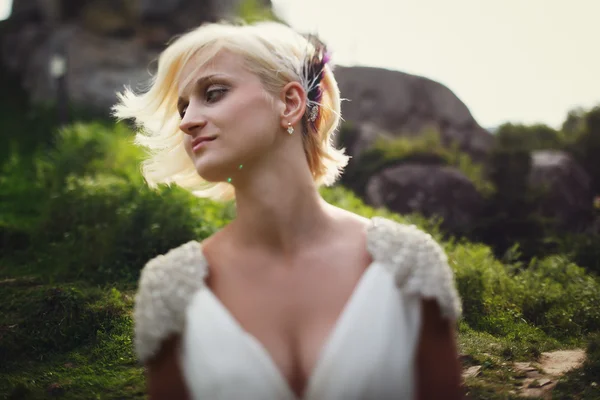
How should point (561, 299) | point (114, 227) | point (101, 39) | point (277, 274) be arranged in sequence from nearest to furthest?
point (277, 274)
point (561, 299)
point (114, 227)
point (101, 39)

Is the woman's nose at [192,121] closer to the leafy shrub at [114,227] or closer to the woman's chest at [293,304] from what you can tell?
the woman's chest at [293,304]

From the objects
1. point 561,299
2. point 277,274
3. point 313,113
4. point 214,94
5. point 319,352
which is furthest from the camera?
point 561,299

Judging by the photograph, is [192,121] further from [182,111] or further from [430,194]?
[430,194]

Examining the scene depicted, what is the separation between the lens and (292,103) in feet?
7.45

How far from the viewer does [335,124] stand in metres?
2.46

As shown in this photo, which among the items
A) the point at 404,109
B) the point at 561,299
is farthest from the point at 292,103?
the point at 404,109

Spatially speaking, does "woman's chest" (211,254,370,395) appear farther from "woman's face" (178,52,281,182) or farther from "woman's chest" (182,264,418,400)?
"woman's face" (178,52,281,182)

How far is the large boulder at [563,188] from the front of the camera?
9102 millimetres

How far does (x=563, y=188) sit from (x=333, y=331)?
342 inches

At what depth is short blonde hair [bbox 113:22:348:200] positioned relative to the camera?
2207 mm

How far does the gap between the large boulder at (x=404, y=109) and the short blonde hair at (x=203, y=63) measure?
8.73 m

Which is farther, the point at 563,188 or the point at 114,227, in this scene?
the point at 563,188

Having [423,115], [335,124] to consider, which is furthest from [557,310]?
[423,115]

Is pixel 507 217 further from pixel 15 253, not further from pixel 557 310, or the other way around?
pixel 15 253
